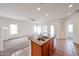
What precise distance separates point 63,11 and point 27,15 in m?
0.72

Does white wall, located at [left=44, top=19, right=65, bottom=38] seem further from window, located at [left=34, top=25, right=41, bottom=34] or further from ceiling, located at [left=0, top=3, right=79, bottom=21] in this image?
window, located at [left=34, top=25, right=41, bottom=34]

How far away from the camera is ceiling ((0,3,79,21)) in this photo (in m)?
1.74

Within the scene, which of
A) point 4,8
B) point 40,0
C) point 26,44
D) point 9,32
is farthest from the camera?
point 26,44

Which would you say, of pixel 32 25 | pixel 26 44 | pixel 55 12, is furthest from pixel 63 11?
pixel 26 44

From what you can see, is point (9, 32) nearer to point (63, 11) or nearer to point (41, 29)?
point (41, 29)

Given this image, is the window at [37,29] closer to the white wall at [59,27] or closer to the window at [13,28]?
the white wall at [59,27]

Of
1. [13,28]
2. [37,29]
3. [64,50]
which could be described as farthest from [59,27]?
[13,28]

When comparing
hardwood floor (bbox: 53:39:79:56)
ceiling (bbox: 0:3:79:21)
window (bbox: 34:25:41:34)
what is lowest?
hardwood floor (bbox: 53:39:79:56)

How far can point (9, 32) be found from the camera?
6.40 feet

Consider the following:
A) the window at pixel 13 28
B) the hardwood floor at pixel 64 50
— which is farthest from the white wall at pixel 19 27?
the hardwood floor at pixel 64 50

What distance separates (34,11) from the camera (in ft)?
6.47

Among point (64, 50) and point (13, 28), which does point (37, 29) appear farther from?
point (64, 50)

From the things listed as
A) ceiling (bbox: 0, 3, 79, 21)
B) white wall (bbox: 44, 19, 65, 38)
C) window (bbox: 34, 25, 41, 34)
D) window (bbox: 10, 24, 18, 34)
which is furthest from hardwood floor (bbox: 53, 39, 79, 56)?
window (bbox: 10, 24, 18, 34)

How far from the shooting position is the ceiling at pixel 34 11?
1.74m
